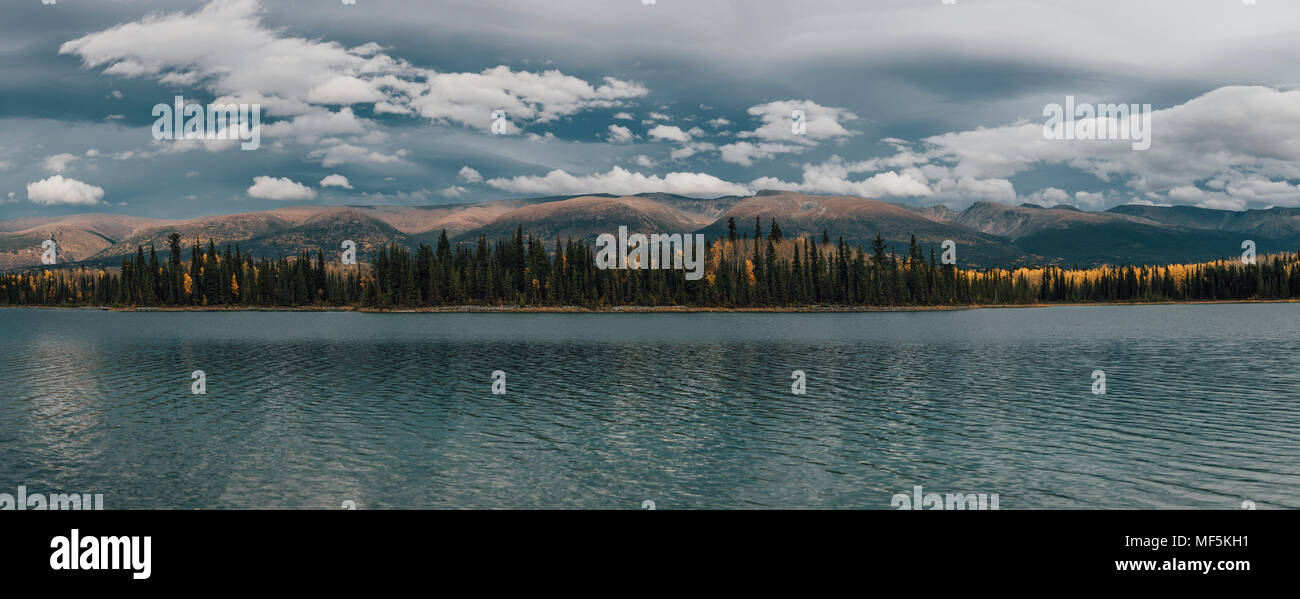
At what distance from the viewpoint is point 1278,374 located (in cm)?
6988

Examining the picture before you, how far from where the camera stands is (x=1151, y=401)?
5484cm

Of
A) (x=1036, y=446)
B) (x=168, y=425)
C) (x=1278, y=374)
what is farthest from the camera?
(x=1278, y=374)

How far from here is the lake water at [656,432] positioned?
31.7 meters

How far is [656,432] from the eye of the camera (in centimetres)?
4447

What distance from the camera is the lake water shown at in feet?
104
